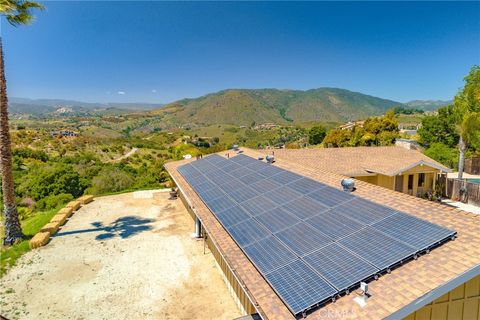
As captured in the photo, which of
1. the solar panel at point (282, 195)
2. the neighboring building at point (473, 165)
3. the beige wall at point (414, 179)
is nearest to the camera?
the solar panel at point (282, 195)

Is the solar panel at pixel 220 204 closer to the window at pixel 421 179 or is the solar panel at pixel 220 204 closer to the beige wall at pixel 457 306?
the beige wall at pixel 457 306

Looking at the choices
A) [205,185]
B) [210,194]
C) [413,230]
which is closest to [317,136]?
[205,185]

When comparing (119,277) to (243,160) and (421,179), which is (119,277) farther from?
(421,179)

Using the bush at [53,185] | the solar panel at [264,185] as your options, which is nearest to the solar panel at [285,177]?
the solar panel at [264,185]

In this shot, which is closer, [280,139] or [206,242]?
[206,242]

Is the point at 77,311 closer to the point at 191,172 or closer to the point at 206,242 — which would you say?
the point at 206,242

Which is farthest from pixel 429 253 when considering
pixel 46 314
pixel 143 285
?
pixel 46 314
